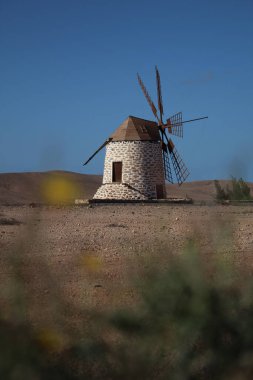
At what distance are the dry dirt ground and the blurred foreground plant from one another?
1.18ft

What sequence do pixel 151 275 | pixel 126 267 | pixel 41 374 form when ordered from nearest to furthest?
pixel 41 374 → pixel 151 275 → pixel 126 267

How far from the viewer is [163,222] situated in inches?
578

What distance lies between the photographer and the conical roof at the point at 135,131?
1187 inches

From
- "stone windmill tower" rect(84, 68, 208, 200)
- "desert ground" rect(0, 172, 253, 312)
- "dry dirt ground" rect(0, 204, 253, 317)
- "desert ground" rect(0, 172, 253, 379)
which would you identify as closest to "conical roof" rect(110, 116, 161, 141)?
"stone windmill tower" rect(84, 68, 208, 200)

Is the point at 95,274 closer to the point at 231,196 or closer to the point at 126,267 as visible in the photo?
the point at 126,267

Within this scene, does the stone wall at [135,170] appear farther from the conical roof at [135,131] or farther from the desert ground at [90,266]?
the desert ground at [90,266]

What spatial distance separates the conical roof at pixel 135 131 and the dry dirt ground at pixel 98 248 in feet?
44.1

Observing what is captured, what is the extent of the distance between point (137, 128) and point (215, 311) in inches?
1039

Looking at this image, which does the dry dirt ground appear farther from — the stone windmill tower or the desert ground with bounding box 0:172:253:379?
the stone windmill tower

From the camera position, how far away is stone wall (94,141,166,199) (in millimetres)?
29625

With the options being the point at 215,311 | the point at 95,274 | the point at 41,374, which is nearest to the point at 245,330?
the point at 215,311

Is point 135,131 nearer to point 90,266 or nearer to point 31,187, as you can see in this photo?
point 90,266

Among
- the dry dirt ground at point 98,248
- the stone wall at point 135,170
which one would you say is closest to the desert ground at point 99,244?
the dry dirt ground at point 98,248

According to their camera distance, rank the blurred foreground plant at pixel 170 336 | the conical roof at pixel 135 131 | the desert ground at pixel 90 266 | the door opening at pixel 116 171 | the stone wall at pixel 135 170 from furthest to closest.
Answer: the door opening at pixel 116 171 → the conical roof at pixel 135 131 → the stone wall at pixel 135 170 → the desert ground at pixel 90 266 → the blurred foreground plant at pixel 170 336
